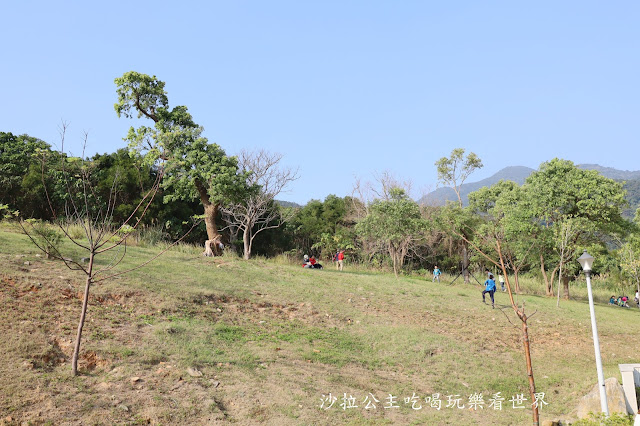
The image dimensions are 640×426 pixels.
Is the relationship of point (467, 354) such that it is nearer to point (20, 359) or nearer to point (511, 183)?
point (20, 359)

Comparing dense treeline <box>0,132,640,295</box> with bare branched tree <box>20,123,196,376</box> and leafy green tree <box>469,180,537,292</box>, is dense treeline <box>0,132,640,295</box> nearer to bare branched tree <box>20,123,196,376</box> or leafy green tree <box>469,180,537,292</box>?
leafy green tree <box>469,180,537,292</box>

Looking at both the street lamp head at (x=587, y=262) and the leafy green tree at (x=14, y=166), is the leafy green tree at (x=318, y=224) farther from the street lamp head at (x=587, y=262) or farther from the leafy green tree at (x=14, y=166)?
the street lamp head at (x=587, y=262)

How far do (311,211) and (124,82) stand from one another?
74.6ft

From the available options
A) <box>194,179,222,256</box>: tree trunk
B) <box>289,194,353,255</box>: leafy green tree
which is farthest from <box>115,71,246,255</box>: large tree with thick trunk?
<box>289,194,353,255</box>: leafy green tree

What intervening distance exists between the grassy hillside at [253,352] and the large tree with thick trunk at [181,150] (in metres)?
4.72

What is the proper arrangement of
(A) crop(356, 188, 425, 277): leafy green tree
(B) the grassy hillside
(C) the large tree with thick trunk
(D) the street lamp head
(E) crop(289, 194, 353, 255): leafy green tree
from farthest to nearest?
(E) crop(289, 194, 353, 255): leafy green tree
(A) crop(356, 188, 425, 277): leafy green tree
(C) the large tree with thick trunk
(D) the street lamp head
(B) the grassy hillside

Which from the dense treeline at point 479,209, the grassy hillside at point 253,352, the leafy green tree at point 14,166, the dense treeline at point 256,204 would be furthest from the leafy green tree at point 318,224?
the grassy hillside at point 253,352

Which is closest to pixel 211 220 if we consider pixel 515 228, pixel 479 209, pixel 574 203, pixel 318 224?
pixel 515 228

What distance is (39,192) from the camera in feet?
77.7

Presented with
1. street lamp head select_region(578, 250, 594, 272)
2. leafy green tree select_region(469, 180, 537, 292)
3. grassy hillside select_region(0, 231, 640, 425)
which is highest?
leafy green tree select_region(469, 180, 537, 292)

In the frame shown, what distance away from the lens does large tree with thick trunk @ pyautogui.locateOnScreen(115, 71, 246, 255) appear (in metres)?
18.5

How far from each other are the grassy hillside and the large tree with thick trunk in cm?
472

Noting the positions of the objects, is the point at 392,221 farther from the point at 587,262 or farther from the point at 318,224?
the point at 587,262

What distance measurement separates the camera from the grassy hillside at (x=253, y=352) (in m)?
6.53
